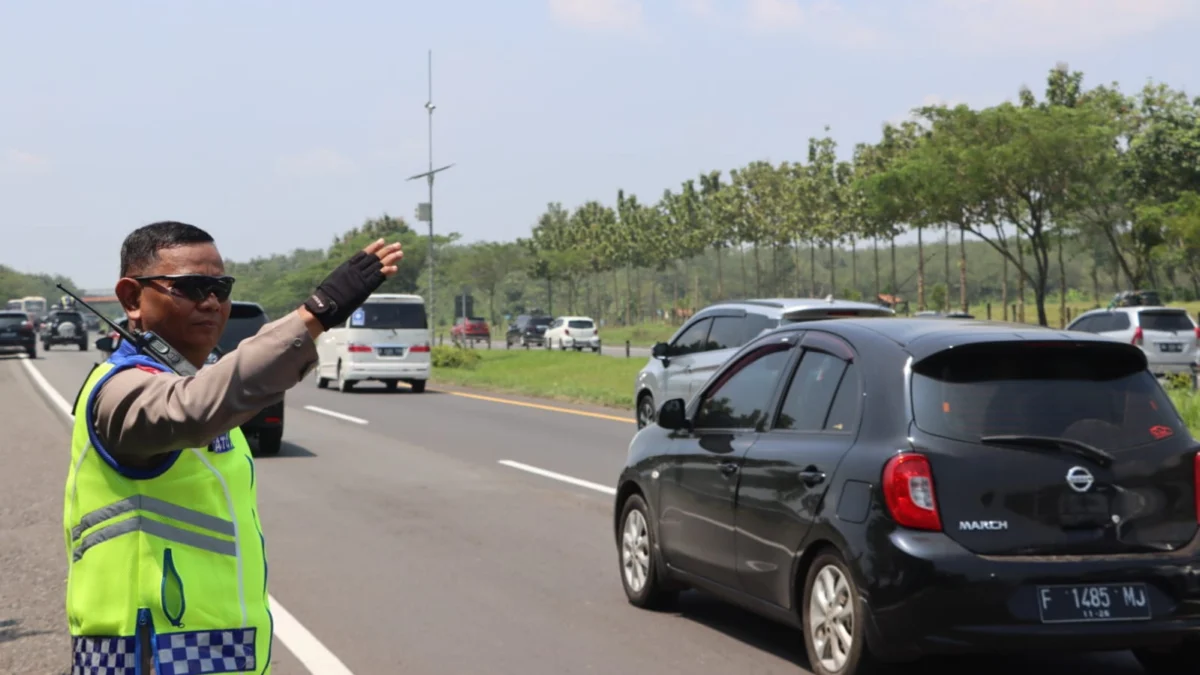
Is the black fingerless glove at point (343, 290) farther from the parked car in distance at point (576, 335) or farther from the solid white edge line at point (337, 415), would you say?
the parked car in distance at point (576, 335)

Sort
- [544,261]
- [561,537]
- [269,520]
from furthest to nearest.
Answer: [544,261]
[269,520]
[561,537]

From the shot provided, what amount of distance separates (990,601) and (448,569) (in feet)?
16.0

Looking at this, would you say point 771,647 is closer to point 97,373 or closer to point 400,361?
point 97,373

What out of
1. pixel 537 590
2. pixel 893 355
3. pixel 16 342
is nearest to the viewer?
pixel 893 355

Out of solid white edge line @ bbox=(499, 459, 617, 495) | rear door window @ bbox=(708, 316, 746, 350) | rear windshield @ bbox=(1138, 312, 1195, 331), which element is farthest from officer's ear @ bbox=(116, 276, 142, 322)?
rear windshield @ bbox=(1138, 312, 1195, 331)

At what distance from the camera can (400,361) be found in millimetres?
31781

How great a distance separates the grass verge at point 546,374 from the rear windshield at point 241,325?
29.3 feet

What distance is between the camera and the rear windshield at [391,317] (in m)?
31.5

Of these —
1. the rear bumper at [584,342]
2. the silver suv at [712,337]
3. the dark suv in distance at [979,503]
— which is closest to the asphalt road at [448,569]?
the dark suv in distance at [979,503]

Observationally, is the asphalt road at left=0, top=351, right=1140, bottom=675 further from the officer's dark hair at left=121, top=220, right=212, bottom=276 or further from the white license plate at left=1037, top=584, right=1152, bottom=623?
the officer's dark hair at left=121, top=220, right=212, bottom=276

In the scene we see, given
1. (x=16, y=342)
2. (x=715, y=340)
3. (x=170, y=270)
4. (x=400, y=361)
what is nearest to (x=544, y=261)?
(x=16, y=342)

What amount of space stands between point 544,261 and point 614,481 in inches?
3194

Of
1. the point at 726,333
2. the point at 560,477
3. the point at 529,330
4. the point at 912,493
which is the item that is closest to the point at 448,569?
the point at 912,493

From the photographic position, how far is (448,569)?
10.1 metres
